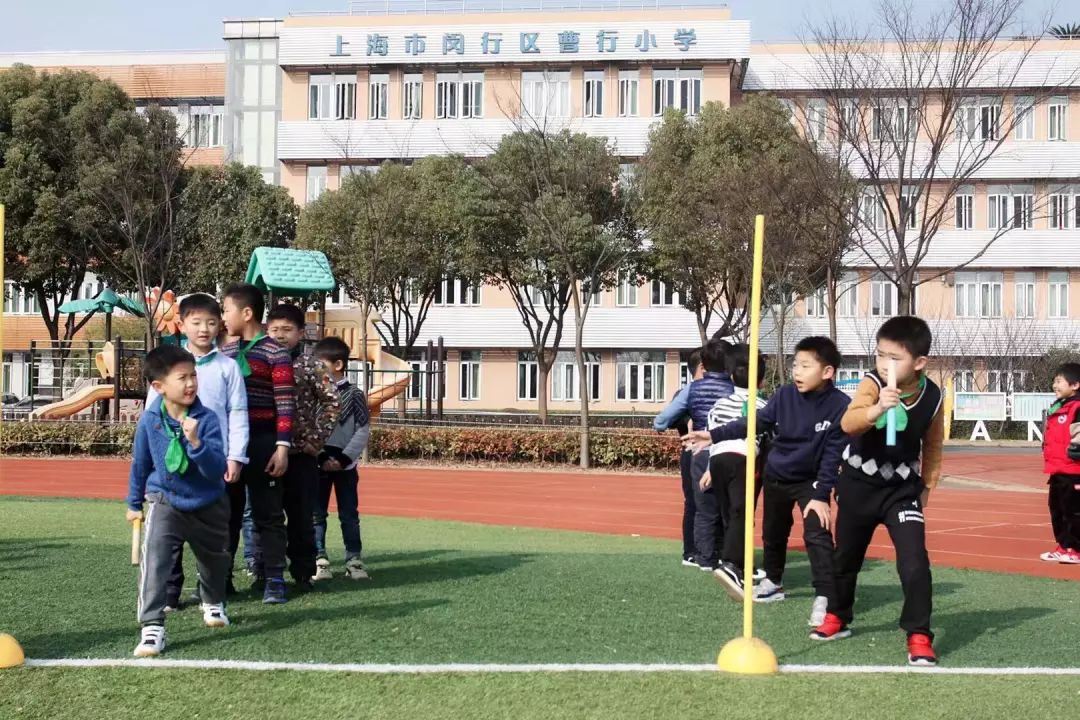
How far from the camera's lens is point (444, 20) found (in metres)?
48.1

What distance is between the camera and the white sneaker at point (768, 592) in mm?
7840

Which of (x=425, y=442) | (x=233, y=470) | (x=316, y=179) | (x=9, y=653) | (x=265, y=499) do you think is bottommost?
(x=9, y=653)

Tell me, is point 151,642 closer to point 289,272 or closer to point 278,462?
point 278,462

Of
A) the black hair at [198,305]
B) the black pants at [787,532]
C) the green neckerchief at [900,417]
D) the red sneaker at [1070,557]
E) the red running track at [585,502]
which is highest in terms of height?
the black hair at [198,305]

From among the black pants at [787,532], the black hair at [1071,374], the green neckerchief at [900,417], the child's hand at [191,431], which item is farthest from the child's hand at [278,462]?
the black hair at [1071,374]

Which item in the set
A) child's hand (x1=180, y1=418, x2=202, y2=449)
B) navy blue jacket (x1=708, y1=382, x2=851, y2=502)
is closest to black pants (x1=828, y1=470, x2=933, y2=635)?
navy blue jacket (x1=708, y1=382, x2=851, y2=502)

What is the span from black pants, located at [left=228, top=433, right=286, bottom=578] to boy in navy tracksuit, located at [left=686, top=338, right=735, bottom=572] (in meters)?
3.11

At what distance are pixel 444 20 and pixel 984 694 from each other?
1790 inches

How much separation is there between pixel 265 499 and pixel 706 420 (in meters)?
3.21

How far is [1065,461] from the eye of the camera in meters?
11.0

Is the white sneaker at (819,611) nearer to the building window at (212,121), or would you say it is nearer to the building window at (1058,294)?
the building window at (1058,294)

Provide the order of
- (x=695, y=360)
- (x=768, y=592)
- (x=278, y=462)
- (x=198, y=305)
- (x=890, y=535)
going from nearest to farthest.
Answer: (x=890, y=535) → (x=198, y=305) → (x=278, y=462) → (x=768, y=592) → (x=695, y=360)

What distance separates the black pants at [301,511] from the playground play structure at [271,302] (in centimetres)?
1498

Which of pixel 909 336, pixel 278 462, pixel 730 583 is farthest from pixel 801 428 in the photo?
pixel 278 462
